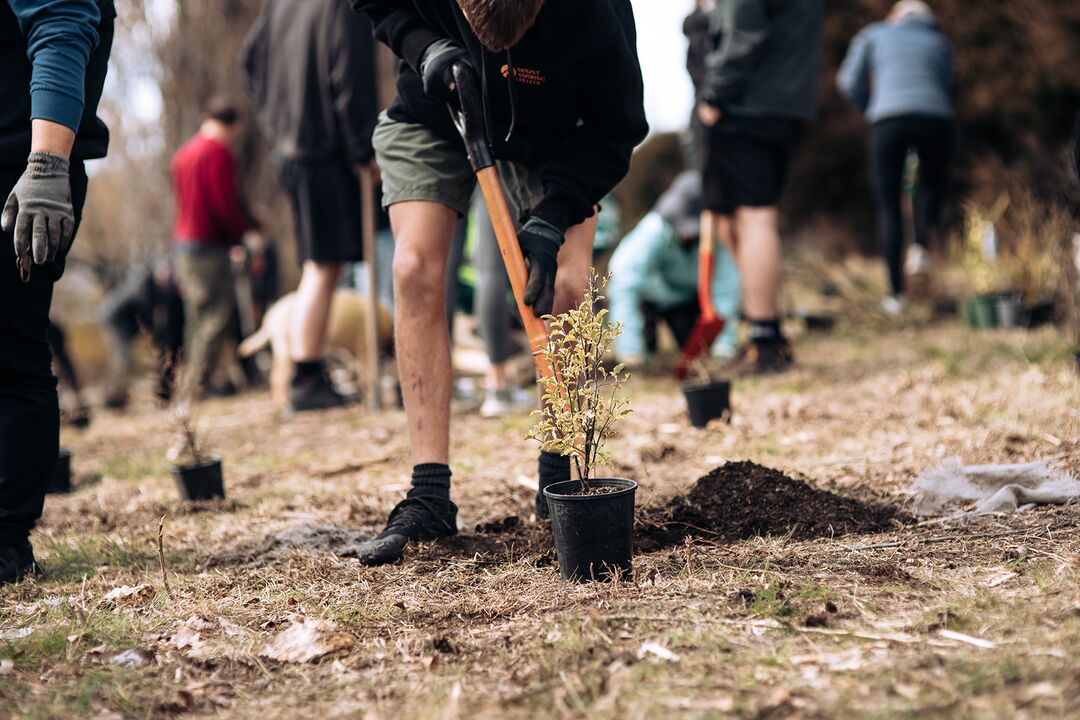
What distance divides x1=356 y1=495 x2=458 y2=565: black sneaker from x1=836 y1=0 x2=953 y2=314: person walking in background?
5233 mm

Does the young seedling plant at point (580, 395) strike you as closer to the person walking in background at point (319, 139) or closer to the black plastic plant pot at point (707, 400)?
the black plastic plant pot at point (707, 400)

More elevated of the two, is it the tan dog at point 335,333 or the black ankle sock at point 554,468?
the tan dog at point 335,333

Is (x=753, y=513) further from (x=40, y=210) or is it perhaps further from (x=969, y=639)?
(x=40, y=210)

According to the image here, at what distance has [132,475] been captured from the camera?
4223 mm

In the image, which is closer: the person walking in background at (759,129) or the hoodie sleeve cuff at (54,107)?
the hoodie sleeve cuff at (54,107)

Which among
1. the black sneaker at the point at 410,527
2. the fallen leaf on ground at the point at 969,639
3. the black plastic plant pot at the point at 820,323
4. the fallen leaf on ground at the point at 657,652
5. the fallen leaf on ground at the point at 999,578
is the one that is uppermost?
the black plastic plant pot at the point at 820,323

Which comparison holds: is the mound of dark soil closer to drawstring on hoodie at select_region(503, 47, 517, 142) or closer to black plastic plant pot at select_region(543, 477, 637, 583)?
black plastic plant pot at select_region(543, 477, 637, 583)

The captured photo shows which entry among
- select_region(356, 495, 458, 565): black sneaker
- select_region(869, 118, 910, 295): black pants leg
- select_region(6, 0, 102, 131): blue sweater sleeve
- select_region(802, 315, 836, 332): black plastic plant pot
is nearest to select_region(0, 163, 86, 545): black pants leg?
select_region(6, 0, 102, 131): blue sweater sleeve

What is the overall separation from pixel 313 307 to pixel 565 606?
3.50 m

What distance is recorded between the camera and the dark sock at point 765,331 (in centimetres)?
505

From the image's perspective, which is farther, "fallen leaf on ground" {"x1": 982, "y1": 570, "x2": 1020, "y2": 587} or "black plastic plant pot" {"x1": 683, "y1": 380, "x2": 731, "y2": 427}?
"black plastic plant pot" {"x1": 683, "y1": 380, "x2": 731, "y2": 427}

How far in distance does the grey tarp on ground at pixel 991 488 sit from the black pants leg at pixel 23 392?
2266 millimetres

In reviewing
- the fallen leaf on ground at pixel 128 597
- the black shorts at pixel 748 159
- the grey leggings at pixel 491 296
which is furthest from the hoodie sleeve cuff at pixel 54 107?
the black shorts at pixel 748 159

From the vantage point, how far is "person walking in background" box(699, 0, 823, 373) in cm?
495
